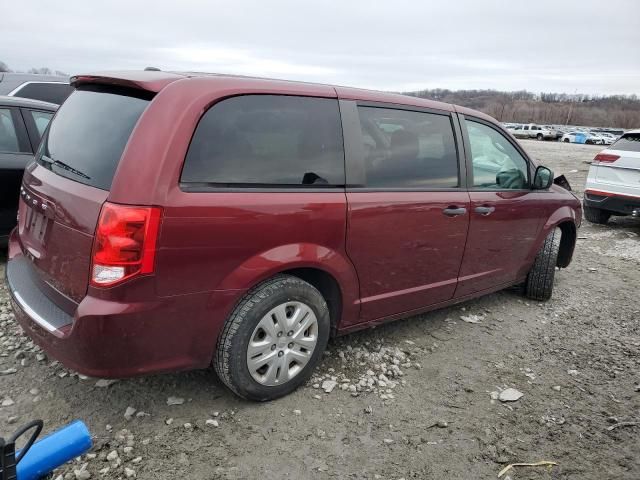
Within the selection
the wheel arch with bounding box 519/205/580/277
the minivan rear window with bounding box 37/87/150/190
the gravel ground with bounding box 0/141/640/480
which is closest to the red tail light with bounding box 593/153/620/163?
the wheel arch with bounding box 519/205/580/277

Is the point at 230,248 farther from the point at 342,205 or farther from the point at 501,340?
the point at 501,340

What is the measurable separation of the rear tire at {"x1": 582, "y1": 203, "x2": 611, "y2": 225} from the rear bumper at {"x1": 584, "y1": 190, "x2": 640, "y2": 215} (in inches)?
8.7

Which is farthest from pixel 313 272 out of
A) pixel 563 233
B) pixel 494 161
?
pixel 563 233

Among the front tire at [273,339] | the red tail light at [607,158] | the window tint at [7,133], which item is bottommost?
the front tire at [273,339]

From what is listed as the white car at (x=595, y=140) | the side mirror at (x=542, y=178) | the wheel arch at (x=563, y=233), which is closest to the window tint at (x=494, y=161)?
the side mirror at (x=542, y=178)

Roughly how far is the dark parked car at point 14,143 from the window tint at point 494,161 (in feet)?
12.5

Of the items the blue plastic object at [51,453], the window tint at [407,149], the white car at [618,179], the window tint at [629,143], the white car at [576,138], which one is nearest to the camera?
the blue plastic object at [51,453]

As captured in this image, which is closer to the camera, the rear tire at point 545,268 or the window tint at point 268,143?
the window tint at point 268,143

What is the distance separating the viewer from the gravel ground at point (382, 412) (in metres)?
2.38

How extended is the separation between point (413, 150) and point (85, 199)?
2020mm

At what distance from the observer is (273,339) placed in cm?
269

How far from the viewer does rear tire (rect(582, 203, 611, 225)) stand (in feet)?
26.9

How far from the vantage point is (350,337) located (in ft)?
12.0

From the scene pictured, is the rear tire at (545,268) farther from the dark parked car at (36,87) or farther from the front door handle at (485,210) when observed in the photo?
the dark parked car at (36,87)
